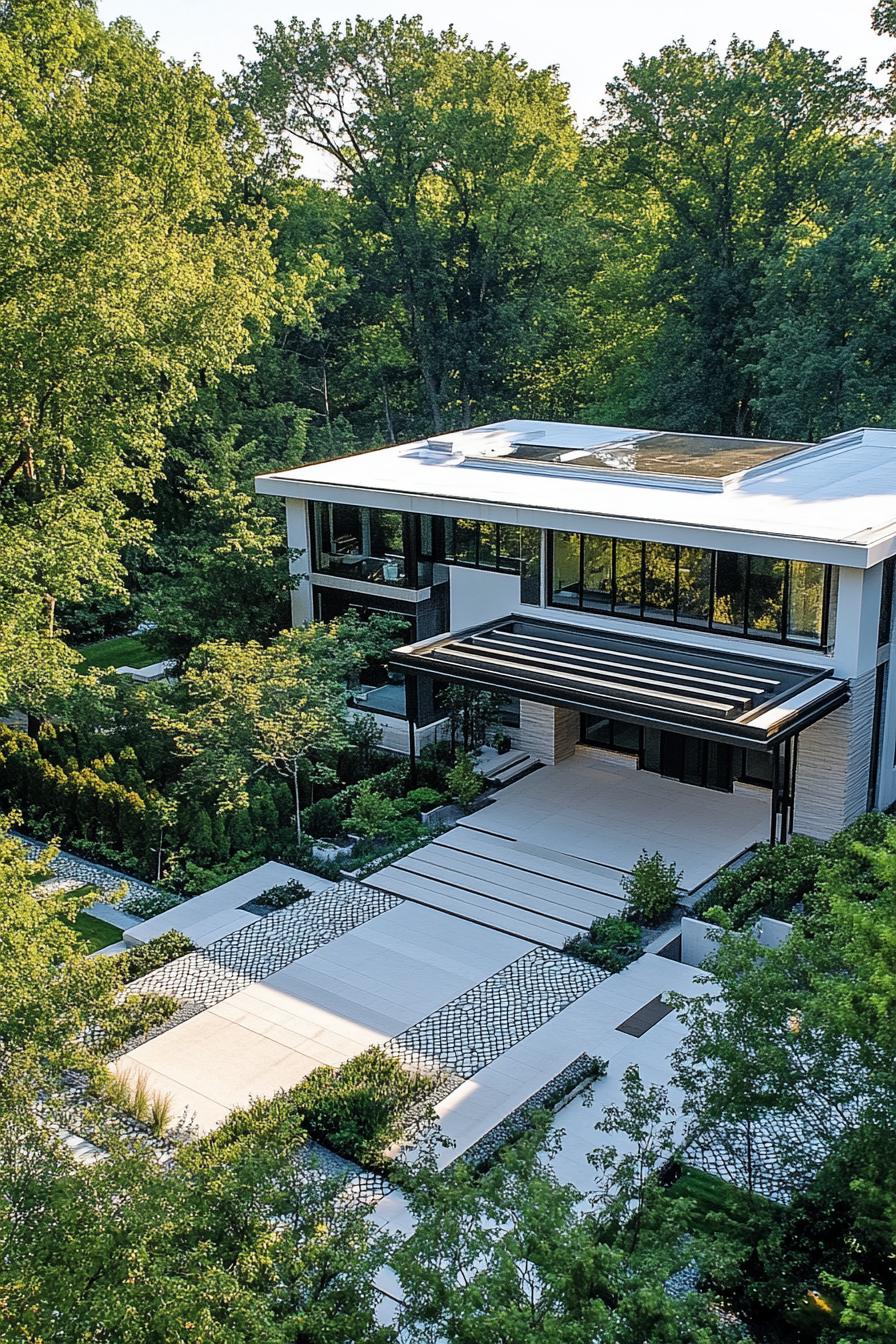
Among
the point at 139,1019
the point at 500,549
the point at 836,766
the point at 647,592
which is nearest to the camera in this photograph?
the point at 139,1019

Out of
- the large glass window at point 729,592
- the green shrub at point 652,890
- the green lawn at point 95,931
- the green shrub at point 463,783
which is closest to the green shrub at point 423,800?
the green shrub at point 463,783

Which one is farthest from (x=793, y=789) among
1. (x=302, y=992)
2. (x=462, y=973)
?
(x=302, y=992)

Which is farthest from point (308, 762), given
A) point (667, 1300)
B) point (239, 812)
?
point (667, 1300)

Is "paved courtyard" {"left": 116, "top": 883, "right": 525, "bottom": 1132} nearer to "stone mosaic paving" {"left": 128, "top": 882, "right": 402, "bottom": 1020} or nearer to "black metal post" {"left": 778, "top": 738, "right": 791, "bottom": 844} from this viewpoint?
"stone mosaic paving" {"left": 128, "top": 882, "right": 402, "bottom": 1020}

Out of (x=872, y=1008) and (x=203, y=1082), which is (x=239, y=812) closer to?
(x=203, y=1082)

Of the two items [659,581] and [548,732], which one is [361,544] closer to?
[548,732]

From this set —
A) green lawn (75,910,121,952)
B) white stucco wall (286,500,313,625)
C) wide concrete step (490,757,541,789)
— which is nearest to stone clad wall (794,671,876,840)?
wide concrete step (490,757,541,789)
